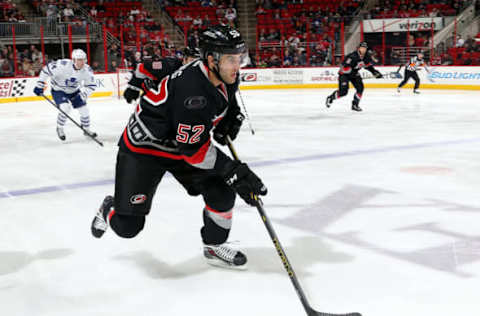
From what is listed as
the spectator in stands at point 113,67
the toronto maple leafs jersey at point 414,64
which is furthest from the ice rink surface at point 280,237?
the spectator in stands at point 113,67

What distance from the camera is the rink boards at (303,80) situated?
14.6m

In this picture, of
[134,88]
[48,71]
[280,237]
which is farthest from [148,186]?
A: [48,71]

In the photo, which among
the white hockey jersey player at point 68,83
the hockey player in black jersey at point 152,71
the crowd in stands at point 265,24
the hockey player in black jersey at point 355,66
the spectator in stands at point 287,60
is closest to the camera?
the hockey player in black jersey at point 152,71

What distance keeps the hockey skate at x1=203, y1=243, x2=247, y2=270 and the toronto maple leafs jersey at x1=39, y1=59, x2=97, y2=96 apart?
18.0 ft

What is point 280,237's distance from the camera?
344 centimetres

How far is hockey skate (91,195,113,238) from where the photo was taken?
310 cm

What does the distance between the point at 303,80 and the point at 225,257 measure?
15.0m

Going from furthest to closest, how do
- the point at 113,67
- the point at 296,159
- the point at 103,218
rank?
the point at 113,67, the point at 296,159, the point at 103,218

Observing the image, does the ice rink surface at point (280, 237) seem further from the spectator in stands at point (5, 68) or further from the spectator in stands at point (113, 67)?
the spectator in stands at point (113, 67)

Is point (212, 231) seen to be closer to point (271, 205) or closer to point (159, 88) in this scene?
point (159, 88)

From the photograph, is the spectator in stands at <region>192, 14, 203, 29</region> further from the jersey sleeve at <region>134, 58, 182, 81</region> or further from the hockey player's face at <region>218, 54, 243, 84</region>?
the hockey player's face at <region>218, 54, 243, 84</region>

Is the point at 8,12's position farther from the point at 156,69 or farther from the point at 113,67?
the point at 156,69

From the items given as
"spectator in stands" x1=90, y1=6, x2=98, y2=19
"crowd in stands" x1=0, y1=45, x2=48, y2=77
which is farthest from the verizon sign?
"crowd in stands" x1=0, y1=45, x2=48, y2=77

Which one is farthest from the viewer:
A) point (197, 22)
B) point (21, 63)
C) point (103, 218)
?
point (197, 22)
